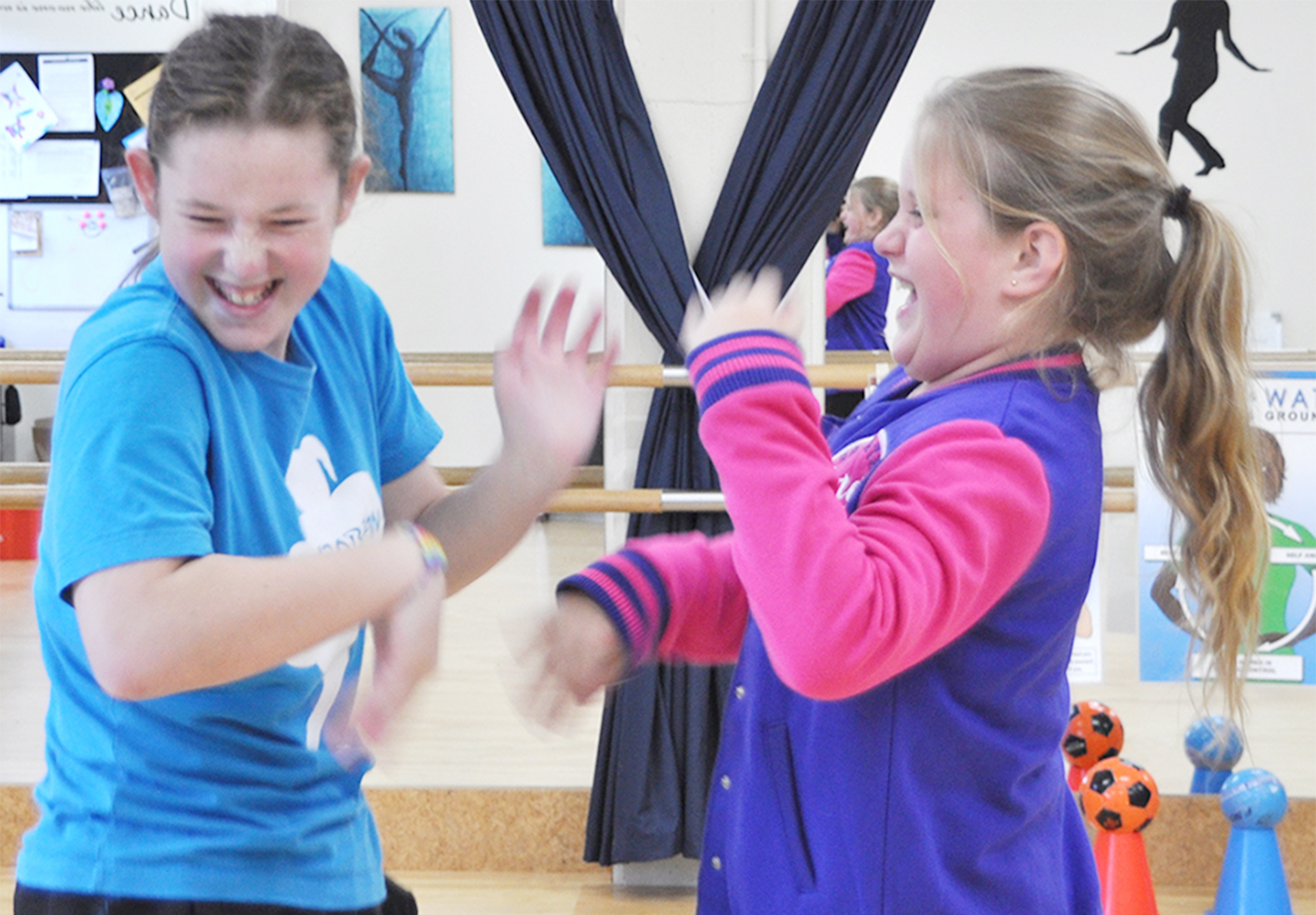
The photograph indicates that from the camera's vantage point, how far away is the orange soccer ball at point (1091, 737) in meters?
2.90

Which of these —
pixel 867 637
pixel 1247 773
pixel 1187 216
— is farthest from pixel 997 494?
pixel 1247 773

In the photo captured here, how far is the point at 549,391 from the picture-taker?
1.28 m

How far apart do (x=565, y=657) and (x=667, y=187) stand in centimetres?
203

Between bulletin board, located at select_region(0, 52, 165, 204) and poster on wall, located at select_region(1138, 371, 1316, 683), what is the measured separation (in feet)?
18.5

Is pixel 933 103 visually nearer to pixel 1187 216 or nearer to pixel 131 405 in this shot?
pixel 1187 216

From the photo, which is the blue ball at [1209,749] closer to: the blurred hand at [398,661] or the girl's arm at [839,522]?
the girl's arm at [839,522]

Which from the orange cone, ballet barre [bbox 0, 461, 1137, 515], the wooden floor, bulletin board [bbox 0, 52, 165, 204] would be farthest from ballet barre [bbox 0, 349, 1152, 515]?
bulletin board [bbox 0, 52, 165, 204]

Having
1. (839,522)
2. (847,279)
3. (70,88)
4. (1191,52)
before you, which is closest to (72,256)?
(70,88)

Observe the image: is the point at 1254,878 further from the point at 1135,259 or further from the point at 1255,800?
the point at 1135,259

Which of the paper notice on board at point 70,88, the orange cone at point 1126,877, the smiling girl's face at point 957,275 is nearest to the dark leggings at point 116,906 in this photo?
the smiling girl's face at point 957,275

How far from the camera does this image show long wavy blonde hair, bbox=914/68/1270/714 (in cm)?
115

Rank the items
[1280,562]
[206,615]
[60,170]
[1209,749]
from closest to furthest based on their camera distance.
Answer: [206,615] → [1209,749] → [1280,562] → [60,170]

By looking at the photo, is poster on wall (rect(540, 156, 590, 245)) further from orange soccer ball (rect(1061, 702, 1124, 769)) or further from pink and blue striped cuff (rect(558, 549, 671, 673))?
pink and blue striped cuff (rect(558, 549, 671, 673))

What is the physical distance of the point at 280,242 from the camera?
1.04 meters
